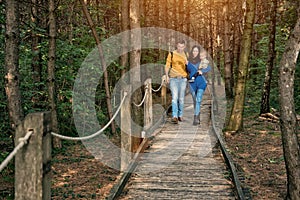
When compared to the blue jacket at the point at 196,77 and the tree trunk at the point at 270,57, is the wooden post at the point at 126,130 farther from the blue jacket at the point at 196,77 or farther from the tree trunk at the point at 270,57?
the tree trunk at the point at 270,57

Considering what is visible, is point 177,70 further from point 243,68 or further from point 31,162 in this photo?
point 31,162

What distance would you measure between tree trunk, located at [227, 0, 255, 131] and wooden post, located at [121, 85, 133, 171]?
495 cm

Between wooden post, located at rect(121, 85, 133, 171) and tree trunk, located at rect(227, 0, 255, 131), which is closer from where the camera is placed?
wooden post, located at rect(121, 85, 133, 171)

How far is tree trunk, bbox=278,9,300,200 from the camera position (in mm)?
5449

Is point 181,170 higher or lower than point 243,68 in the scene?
lower

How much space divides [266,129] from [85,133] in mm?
6340

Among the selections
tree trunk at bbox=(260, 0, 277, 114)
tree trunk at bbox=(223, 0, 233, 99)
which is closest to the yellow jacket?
tree trunk at bbox=(260, 0, 277, 114)

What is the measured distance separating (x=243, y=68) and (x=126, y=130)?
537 cm

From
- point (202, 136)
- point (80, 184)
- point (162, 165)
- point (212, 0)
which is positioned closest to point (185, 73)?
point (202, 136)

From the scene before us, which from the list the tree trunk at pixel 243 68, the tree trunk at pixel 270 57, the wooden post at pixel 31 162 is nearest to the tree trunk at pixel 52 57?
the tree trunk at pixel 243 68

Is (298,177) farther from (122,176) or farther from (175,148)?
(175,148)

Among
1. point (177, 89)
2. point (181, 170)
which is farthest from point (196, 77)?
point (181, 170)

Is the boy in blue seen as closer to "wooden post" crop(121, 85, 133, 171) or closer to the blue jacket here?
the blue jacket

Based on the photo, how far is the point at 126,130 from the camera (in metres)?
6.98
